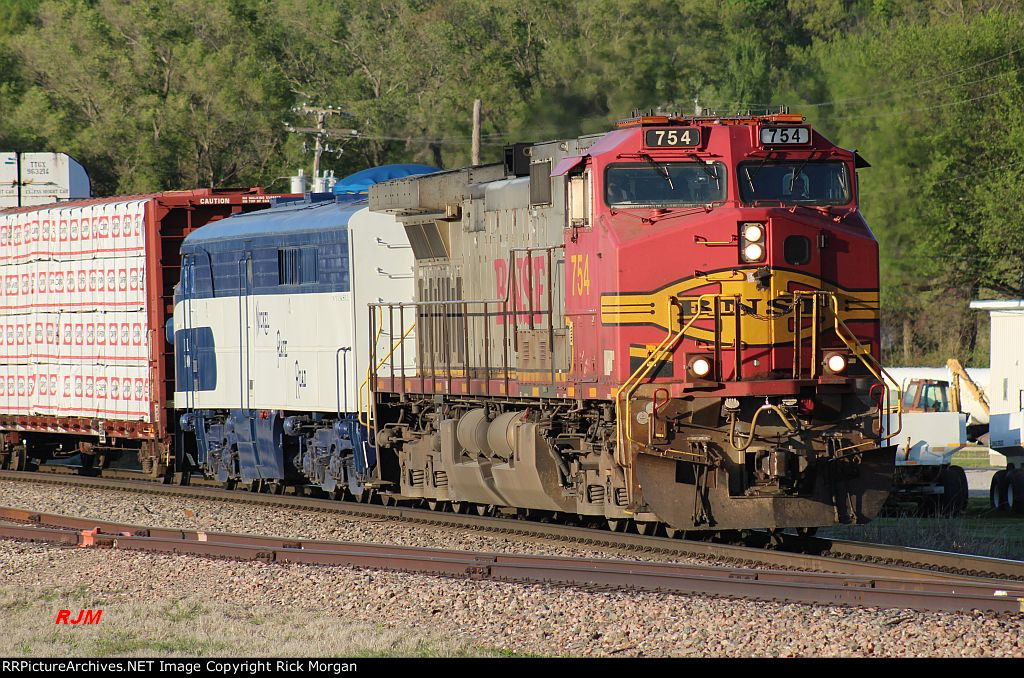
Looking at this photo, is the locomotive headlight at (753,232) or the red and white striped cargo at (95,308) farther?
the red and white striped cargo at (95,308)

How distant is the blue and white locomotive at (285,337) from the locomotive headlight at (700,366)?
5088 millimetres

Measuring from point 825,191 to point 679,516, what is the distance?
3.27 meters

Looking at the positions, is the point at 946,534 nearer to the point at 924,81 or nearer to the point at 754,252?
the point at 754,252

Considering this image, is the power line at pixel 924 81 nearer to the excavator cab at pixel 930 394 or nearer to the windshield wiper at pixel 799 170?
the excavator cab at pixel 930 394

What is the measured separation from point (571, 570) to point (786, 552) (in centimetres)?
255

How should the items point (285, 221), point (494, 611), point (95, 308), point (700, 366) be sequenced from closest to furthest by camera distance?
point (494, 611) → point (700, 366) → point (285, 221) → point (95, 308)

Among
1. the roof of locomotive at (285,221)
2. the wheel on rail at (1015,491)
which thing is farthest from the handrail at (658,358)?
the wheel on rail at (1015,491)

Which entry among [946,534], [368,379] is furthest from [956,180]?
[368,379]

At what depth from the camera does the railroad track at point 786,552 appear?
39.9 feet

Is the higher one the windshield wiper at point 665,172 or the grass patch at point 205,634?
the windshield wiper at point 665,172

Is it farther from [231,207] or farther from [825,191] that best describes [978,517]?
[231,207]

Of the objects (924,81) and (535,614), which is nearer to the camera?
(535,614)

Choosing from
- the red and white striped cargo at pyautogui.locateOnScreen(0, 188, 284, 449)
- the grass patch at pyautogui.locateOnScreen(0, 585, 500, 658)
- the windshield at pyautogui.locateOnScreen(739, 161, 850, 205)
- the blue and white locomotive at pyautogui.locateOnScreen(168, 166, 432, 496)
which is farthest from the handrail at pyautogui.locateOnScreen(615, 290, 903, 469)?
the red and white striped cargo at pyautogui.locateOnScreen(0, 188, 284, 449)

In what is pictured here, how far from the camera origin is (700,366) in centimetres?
1262
